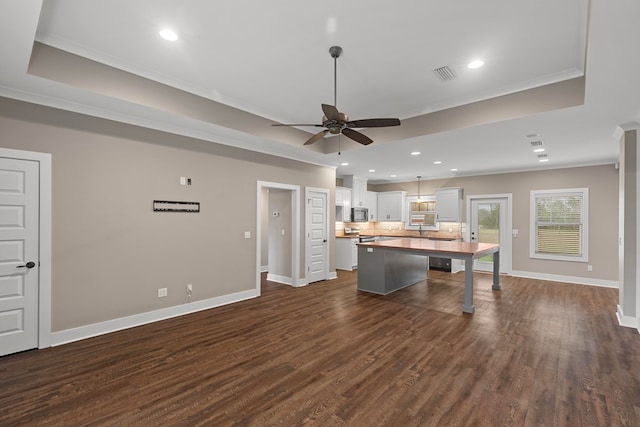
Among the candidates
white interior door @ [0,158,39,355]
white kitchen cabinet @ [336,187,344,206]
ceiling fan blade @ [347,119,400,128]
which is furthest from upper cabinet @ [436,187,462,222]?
white interior door @ [0,158,39,355]

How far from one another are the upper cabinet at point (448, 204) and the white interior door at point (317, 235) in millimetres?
3838

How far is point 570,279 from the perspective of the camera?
6.60 m

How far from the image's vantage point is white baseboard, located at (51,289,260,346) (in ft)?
10.7

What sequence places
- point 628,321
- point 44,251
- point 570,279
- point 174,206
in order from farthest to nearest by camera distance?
point 570,279 → point 174,206 → point 628,321 → point 44,251

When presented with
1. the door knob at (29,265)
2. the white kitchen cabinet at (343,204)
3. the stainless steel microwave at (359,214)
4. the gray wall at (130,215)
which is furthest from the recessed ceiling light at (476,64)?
the stainless steel microwave at (359,214)

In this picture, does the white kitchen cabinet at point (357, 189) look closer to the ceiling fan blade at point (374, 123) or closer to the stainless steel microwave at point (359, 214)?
the stainless steel microwave at point (359, 214)

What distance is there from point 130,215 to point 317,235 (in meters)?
3.58

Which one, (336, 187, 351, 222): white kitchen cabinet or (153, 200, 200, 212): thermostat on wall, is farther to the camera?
(336, 187, 351, 222): white kitchen cabinet

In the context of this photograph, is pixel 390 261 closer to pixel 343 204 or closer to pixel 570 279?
pixel 343 204

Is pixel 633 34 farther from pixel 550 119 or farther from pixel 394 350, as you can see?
pixel 394 350

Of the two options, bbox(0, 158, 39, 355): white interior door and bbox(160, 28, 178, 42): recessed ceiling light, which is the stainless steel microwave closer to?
bbox(160, 28, 178, 42): recessed ceiling light

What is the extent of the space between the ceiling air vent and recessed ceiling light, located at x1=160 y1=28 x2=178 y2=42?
2.62m

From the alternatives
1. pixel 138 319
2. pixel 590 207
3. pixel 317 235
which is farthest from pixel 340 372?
pixel 590 207

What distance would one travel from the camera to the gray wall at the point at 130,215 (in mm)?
3238
